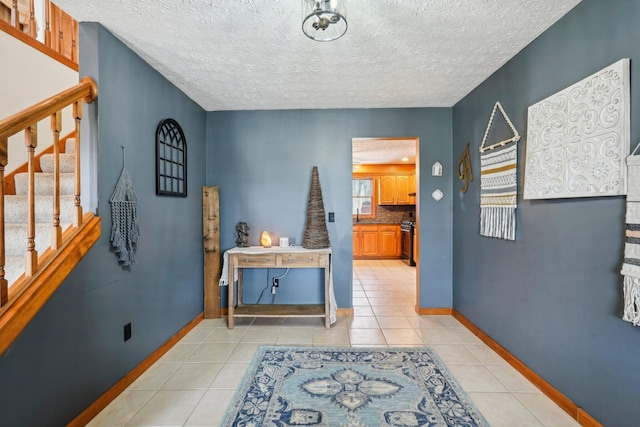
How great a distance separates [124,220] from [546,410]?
10.0 feet

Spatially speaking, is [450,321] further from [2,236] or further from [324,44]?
[2,236]

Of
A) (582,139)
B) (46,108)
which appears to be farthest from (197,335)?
(582,139)

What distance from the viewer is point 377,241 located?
23.8 feet

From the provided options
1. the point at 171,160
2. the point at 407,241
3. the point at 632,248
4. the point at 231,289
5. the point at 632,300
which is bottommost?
the point at 231,289

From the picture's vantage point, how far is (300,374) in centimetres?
214

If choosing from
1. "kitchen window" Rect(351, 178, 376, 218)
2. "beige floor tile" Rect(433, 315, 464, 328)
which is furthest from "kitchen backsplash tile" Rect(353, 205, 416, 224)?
"beige floor tile" Rect(433, 315, 464, 328)

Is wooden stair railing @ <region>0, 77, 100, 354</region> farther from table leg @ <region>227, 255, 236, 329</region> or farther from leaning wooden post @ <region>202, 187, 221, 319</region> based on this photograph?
leaning wooden post @ <region>202, 187, 221, 319</region>

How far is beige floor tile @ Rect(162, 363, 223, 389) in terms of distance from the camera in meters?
2.02

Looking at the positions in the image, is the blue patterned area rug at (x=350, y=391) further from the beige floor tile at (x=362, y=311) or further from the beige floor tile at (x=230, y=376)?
the beige floor tile at (x=362, y=311)

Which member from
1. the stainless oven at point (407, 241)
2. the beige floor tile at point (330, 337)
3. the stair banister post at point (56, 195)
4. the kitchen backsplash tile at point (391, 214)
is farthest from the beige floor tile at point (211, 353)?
the kitchen backsplash tile at point (391, 214)

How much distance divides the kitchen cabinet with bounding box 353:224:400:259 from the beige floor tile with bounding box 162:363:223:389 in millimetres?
5307

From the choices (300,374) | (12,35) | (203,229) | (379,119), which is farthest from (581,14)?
(12,35)

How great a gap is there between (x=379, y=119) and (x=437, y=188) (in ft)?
3.55

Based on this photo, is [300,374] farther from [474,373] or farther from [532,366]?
[532,366]
